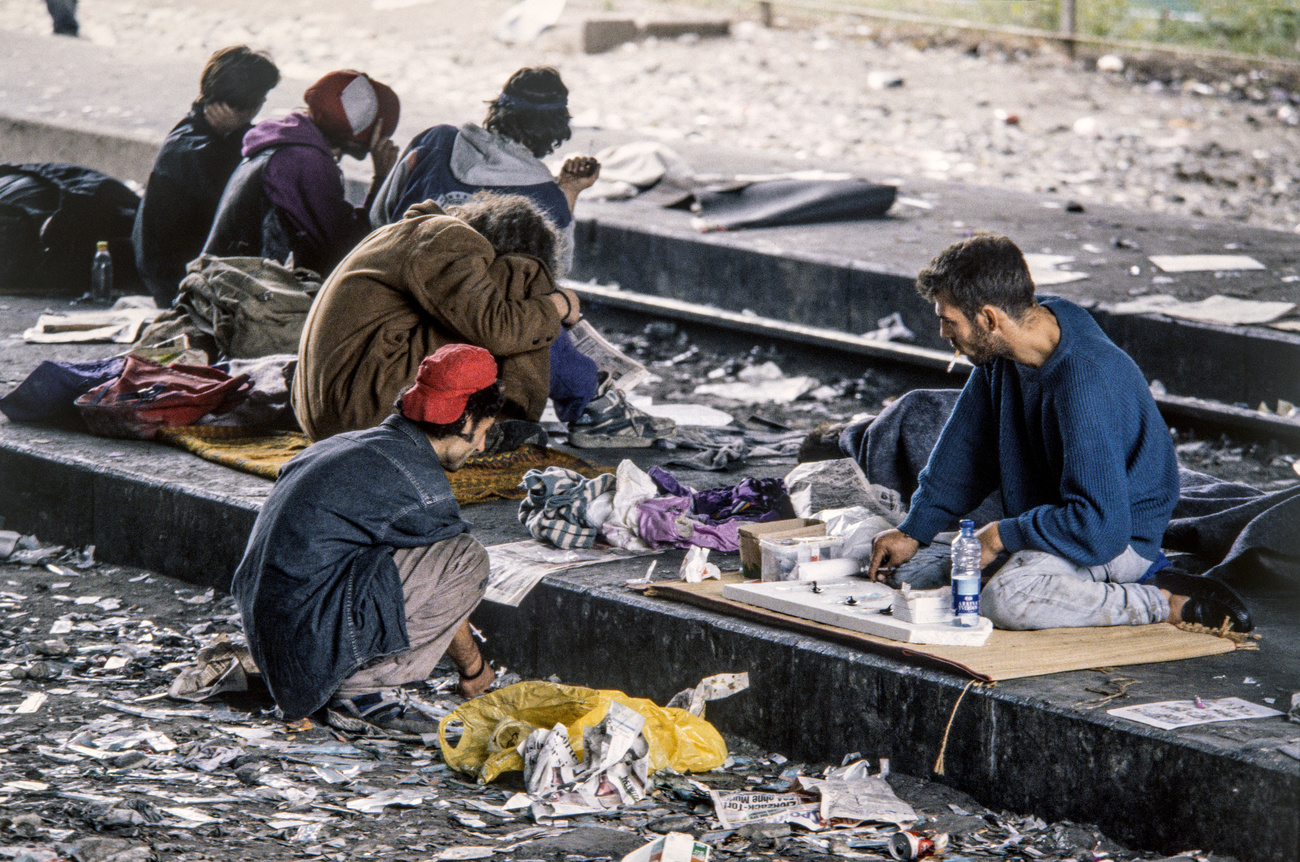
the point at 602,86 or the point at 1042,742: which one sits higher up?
the point at 602,86

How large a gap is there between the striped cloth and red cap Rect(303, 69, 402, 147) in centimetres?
267

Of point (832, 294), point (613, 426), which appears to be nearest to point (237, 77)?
point (613, 426)

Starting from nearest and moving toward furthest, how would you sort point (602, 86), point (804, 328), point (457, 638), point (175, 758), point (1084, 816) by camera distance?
1. point (1084, 816)
2. point (175, 758)
3. point (457, 638)
4. point (804, 328)
5. point (602, 86)

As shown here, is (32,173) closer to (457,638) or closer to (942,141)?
(457,638)

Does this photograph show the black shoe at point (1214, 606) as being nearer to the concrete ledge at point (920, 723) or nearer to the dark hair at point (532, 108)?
the concrete ledge at point (920, 723)

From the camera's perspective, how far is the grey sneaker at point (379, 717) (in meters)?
4.56

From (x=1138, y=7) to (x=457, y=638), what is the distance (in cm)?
1356

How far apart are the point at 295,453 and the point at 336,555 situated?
2.07 meters

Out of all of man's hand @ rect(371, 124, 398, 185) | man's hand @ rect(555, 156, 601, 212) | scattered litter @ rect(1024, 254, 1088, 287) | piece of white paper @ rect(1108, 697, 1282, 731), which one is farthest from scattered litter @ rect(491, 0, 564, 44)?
piece of white paper @ rect(1108, 697, 1282, 731)

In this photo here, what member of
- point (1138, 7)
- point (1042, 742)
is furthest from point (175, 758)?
point (1138, 7)

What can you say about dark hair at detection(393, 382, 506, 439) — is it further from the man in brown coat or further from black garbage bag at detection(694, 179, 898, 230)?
black garbage bag at detection(694, 179, 898, 230)

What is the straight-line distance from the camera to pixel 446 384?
437cm

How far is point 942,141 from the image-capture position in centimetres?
1384

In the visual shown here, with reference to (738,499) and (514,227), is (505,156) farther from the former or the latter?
(738,499)
